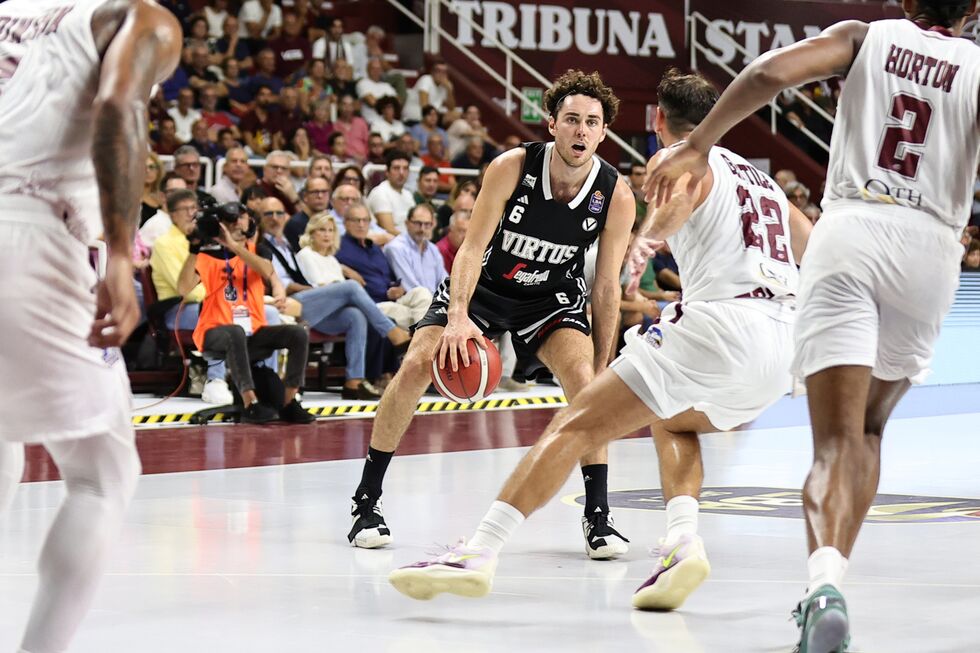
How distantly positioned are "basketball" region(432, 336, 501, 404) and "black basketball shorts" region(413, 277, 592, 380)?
24cm

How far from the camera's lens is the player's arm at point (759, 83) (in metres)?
3.85

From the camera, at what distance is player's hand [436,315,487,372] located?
5.59m

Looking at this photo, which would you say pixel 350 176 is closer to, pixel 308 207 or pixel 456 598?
pixel 308 207

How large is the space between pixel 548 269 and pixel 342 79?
1096cm

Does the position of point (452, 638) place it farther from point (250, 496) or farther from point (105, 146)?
point (250, 496)

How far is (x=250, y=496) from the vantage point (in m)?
7.28

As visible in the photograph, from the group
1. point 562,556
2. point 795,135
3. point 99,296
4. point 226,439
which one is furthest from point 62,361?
point 795,135

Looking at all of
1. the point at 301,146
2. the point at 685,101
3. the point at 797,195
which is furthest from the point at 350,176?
the point at 685,101

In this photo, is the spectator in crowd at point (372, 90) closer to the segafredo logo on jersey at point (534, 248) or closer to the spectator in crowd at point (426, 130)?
the spectator in crowd at point (426, 130)

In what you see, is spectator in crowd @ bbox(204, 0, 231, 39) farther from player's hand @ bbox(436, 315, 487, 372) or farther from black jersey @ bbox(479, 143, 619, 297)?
player's hand @ bbox(436, 315, 487, 372)

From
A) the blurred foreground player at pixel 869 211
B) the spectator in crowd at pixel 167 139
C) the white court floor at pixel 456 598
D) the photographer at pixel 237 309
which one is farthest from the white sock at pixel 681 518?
the spectator in crowd at pixel 167 139

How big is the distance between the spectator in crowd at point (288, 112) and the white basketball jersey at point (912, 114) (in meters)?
11.8

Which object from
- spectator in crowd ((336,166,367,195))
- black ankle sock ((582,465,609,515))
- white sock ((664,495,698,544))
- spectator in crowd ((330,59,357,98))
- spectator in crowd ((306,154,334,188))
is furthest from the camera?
spectator in crowd ((330,59,357,98))

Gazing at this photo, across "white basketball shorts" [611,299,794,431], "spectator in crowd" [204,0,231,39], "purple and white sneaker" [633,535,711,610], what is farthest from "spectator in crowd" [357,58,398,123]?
"purple and white sneaker" [633,535,711,610]
